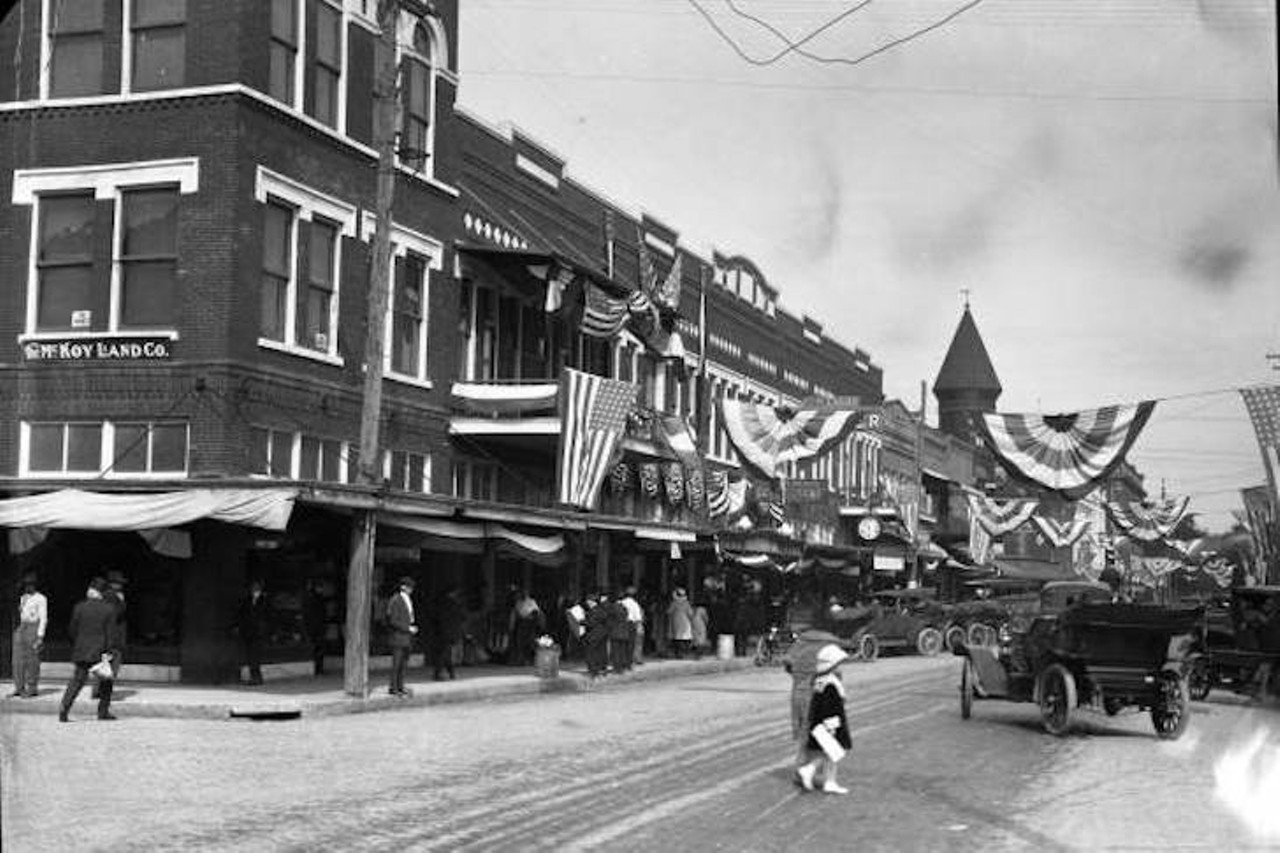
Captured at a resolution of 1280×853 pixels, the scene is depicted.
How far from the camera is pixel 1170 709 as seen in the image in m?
17.1

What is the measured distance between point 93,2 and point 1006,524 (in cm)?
3080

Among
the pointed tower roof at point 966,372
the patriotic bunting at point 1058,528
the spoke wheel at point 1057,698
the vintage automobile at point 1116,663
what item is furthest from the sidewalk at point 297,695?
the pointed tower roof at point 966,372

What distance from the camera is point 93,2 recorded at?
77.3ft

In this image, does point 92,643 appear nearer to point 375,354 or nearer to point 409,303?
point 375,354

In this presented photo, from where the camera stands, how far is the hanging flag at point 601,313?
97.4 feet

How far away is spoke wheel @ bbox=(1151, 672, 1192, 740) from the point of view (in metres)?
17.1

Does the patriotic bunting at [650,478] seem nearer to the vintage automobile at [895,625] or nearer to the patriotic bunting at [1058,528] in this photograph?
the vintage automobile at [895,625]

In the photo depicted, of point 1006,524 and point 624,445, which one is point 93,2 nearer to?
point 624,445

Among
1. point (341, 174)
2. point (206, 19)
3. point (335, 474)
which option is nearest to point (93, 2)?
point (206, 19)

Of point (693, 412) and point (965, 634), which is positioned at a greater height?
point (693, 412)

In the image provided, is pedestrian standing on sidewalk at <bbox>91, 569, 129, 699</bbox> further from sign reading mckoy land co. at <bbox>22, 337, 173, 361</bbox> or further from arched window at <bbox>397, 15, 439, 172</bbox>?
arched window at <bbox>397, 15, 439, 172</bbox>

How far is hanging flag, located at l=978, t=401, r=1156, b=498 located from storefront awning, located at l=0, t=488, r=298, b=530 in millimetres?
10237

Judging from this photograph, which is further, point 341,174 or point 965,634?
point 965,634

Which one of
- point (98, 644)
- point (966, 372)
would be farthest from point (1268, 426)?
point (966, 372)
